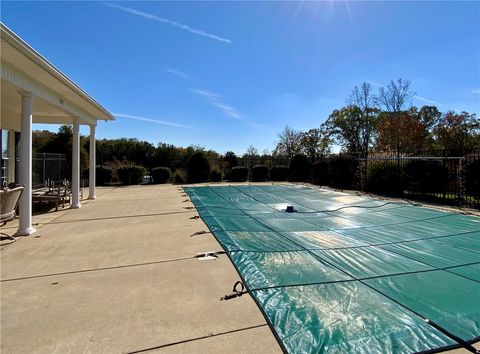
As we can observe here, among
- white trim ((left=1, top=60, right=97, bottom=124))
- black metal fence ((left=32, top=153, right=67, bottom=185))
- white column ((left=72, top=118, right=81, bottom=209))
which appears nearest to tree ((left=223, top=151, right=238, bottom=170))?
black metal fence ((left=32, top=153, right=67, bottom=185))

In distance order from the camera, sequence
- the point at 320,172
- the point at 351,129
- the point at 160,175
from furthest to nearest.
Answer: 1. the point at 351,129
2. the point at 160,175
3. the point at 320,172

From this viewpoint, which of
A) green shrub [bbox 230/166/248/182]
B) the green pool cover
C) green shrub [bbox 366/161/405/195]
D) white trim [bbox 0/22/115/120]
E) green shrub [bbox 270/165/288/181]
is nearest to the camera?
the green pool cover

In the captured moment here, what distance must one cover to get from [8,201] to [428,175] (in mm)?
12320

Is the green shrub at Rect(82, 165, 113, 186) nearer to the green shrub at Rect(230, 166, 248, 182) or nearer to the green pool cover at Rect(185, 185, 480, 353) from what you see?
the green shrub at Rect(230, 166, 248, 182)

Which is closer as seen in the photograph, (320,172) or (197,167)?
(320,172)

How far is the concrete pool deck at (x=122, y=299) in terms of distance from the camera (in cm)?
242

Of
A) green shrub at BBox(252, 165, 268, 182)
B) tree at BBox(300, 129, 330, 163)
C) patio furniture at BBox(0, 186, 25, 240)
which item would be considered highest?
tree at BBox(300, 129, 330, 163)

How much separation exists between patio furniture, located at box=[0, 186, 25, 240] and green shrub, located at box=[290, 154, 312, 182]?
55.0 feet

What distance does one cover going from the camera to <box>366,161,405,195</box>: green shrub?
12.7 metres

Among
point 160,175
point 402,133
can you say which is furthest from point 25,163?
point 402,133

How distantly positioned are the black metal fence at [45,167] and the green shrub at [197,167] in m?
6.97

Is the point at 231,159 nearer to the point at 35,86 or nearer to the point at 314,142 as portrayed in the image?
the point at 314,142

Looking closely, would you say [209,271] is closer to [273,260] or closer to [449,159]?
[273,260]

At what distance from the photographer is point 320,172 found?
59.1ft
